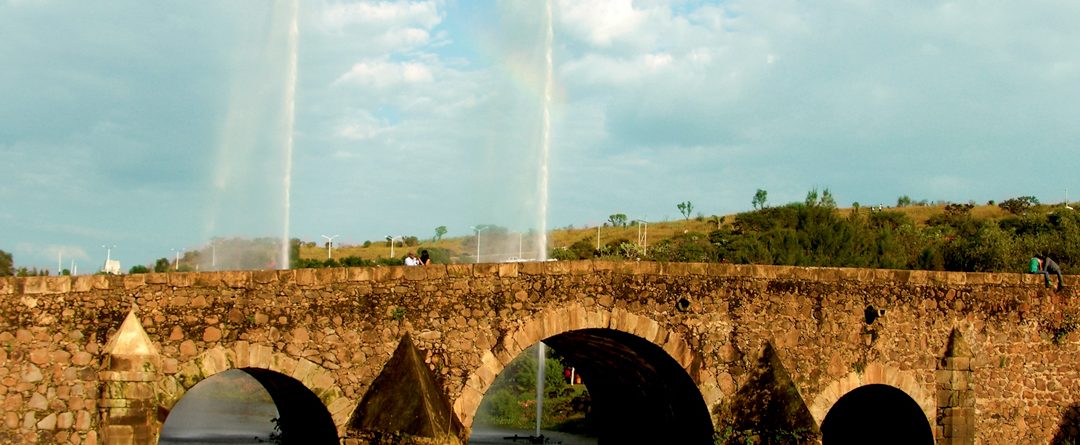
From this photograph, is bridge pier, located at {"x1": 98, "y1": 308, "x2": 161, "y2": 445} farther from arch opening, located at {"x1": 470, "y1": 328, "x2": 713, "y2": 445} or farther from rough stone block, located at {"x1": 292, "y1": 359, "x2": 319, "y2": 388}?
arch opening, located at {"x1": 470, "y1": 328, "x2": 713, "y2": 445}

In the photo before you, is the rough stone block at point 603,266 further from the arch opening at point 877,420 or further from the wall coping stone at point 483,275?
the arch opening at point 877,420

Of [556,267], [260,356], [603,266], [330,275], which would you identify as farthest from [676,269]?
[260,356]

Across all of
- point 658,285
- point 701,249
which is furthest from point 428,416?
point 701,249

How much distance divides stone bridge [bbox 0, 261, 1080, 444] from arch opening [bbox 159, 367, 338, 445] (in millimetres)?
167

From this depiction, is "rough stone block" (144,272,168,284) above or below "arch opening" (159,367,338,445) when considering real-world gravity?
above

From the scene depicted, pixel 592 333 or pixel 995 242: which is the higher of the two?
pixel 995 242

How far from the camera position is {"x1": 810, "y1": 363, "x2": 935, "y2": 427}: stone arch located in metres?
19.0

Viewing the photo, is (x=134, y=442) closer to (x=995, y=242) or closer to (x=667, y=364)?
(x=667, y=364)

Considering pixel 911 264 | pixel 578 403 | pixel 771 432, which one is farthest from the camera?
pixel 911 264

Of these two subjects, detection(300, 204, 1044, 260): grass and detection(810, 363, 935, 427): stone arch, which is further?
detection(300, 204, 1044, 260): grass

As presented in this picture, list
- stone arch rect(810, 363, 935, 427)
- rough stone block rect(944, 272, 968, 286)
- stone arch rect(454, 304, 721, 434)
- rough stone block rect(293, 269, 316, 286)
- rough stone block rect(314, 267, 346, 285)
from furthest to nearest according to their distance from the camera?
1. rough stone block rect(944, 272, 968, 286)
2. stone arch rect(810, 363, 935, 427)
3. stone arch rect(454, 304, 721, 434)
4. rough stone block rect(314, 267, 346, 285)
5. rough stone block rect(293, 269, 316, 286)

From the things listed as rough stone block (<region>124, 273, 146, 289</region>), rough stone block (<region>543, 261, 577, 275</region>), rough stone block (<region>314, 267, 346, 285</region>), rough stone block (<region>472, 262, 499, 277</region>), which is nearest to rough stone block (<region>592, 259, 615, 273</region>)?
rough stone block (<region>543, 261, 577, 275</region>)

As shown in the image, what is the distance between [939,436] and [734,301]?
16.5ft

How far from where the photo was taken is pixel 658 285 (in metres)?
17.9
